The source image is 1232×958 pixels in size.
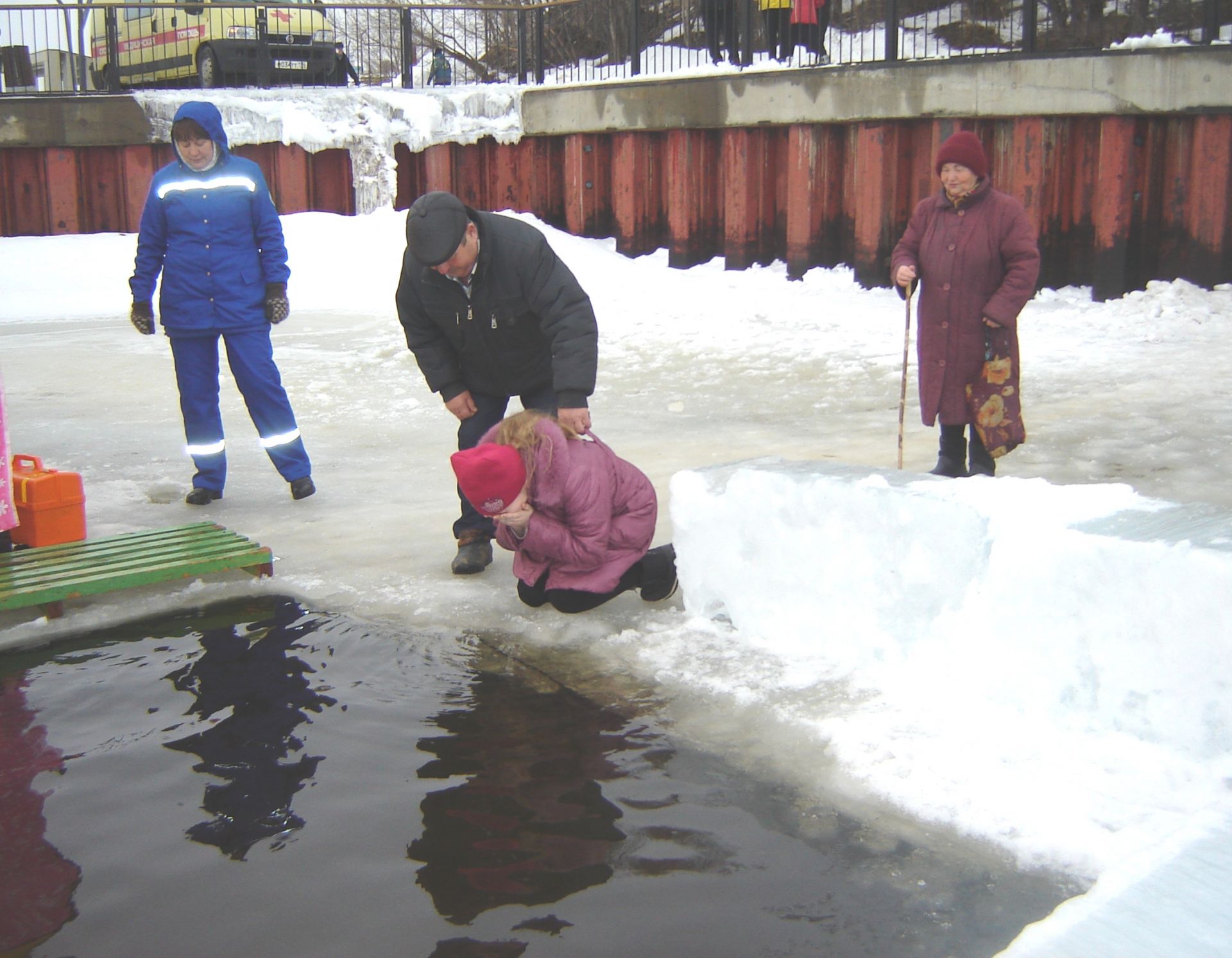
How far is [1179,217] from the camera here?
986cm

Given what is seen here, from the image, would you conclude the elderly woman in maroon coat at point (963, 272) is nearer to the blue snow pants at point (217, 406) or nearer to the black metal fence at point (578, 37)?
the blue snow pants at point (217, 406)

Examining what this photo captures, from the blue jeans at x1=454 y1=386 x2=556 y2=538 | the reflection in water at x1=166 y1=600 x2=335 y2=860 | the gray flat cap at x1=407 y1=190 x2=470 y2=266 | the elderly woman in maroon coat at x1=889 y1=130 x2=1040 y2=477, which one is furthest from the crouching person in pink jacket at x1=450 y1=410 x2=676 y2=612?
the elderly woman in maroon coat at x1=889 y1=130 x2=1040 y2=477

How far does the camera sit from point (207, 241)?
5.88 m

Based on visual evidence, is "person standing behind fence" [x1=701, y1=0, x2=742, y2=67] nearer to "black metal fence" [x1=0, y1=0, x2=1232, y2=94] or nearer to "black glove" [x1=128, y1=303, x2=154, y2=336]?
"black metal fence" [x1=0, y1=0, x2=1232, y2=94]

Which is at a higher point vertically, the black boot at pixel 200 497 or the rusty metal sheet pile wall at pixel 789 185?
the rusty metal sheet pile wall at pixel 789 185

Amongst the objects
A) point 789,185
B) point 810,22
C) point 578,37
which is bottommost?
point 789,185

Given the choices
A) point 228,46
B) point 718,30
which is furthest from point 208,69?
point 718,30

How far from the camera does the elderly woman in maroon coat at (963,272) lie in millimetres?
5238

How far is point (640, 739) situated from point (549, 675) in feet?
1.77

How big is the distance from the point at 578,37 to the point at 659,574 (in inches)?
626

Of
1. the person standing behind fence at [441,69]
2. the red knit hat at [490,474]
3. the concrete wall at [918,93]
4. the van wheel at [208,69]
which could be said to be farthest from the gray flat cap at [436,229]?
the person standing behind fence at [441,69]

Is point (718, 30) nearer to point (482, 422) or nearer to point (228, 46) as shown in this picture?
point (228, 46)

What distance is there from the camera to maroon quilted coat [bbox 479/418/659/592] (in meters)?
4.11

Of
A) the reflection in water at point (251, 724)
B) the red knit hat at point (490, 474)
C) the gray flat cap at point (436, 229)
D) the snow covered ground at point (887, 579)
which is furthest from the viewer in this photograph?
the gray flat cap at point (436, 229)
